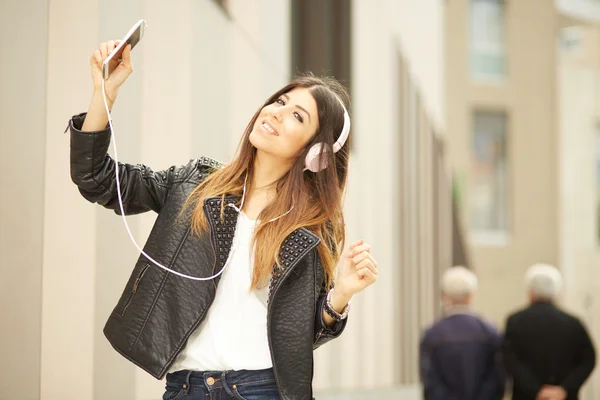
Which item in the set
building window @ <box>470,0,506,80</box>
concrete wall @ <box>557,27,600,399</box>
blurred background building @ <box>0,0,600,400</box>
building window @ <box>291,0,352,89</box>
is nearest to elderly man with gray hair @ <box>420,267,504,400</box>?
blurred background building @ <box>0,0,600,400</box>

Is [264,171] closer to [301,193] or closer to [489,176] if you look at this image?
[301,193]

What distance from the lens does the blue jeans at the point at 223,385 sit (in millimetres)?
2094

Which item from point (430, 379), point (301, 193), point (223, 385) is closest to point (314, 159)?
point (301, 193)

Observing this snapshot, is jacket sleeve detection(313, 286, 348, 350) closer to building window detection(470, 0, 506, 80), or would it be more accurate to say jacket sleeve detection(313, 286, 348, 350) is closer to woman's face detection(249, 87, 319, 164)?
woman's face detection(249, 87, 319, 164)

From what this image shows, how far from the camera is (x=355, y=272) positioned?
2219 millimetres

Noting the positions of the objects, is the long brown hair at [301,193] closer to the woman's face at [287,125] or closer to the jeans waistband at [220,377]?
the woman's face at [287,125]

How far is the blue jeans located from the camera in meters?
2.09

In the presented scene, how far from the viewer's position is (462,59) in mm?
16172

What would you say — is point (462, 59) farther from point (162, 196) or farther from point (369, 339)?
point (162, 196)

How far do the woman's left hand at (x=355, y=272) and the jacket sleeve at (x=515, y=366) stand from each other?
3682 millimetres

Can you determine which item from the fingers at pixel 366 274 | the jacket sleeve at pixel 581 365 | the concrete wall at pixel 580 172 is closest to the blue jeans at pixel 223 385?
the fingers at pixel 366 274

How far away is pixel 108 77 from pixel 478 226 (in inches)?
583

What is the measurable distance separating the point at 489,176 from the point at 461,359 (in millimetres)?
10906

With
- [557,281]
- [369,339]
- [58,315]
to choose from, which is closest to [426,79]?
[369,339]
